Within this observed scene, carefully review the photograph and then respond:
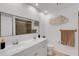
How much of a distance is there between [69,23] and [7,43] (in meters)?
1.11

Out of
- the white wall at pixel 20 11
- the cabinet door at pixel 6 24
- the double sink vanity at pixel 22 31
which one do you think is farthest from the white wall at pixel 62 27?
the cabinet door at pixel 6 24

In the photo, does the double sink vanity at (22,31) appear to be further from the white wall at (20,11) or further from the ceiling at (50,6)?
the ceiling at (50,6)

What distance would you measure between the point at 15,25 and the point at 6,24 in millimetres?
167

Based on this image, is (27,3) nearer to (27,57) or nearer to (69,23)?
(69,23)

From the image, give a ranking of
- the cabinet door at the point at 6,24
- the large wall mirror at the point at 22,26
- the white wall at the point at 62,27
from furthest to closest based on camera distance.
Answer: the large wall mirror at the point at 22,26 → the cabinet door at the point at 6,24 → the white wall at the point at 62,27

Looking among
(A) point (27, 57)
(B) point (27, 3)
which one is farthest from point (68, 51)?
(B) point (27, 3)

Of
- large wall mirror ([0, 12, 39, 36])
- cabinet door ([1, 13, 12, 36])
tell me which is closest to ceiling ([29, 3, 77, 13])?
large wall mirror ([0, 12, 39, 36])

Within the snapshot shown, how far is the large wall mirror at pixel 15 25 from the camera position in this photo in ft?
5.08

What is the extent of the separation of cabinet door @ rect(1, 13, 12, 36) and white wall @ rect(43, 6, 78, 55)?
64 cm

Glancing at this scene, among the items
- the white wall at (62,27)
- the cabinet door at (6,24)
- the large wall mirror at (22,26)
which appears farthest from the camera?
the large wall mirror at (22,26)

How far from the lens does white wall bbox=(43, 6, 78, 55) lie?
143cm

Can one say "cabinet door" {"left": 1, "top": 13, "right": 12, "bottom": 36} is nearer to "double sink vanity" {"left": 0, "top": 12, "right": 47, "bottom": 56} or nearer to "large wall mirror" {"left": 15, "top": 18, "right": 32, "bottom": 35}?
"double sink vanity" {"left": 0, "top": 12, "right": 47, "bottom": 56}

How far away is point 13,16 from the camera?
5.65 feet

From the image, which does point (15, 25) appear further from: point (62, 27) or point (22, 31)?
point (62, 27)
